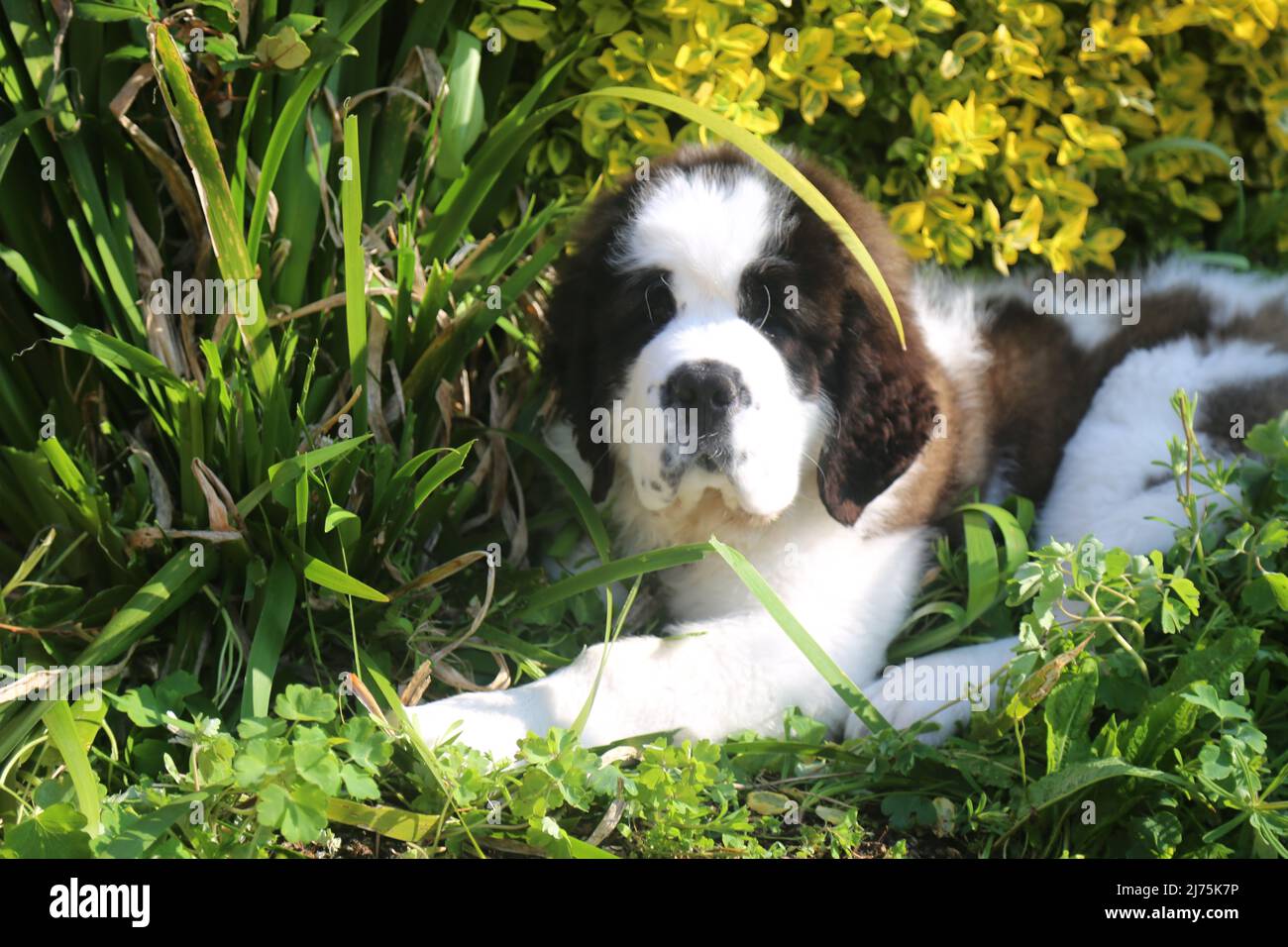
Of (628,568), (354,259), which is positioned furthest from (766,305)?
(354,259)

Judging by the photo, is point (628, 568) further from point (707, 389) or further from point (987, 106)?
point (987, 106)

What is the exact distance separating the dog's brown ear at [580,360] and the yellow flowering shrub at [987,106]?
660mm

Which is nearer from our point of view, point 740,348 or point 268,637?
point 268,637

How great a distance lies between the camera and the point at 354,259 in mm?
2895

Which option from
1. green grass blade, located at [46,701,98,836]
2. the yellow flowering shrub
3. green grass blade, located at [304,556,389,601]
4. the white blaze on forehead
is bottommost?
green grass blade, located at [46,701,98,836]

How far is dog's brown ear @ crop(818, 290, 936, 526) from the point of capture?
9.89ft

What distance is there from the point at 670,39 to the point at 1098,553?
1.92 meters

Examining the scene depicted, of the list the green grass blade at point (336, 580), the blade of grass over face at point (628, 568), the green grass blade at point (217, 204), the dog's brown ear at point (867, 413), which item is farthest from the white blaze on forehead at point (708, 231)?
the green grass blade at point (336, 580)

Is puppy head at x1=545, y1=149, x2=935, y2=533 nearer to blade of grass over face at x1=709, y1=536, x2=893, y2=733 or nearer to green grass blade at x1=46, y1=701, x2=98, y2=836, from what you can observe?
blade of grass over face at x1=709, y1=536, x2=893, y2=733

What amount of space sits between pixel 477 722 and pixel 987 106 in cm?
245

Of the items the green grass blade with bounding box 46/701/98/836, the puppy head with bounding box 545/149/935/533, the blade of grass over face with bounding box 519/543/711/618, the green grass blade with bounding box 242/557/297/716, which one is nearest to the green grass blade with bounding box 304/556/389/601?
the green grass blade with bounding box 242/557/297/716

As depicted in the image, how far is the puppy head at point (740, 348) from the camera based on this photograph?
284cm

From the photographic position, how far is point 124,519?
294 cm

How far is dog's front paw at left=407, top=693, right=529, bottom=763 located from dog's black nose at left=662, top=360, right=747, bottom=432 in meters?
0.74
